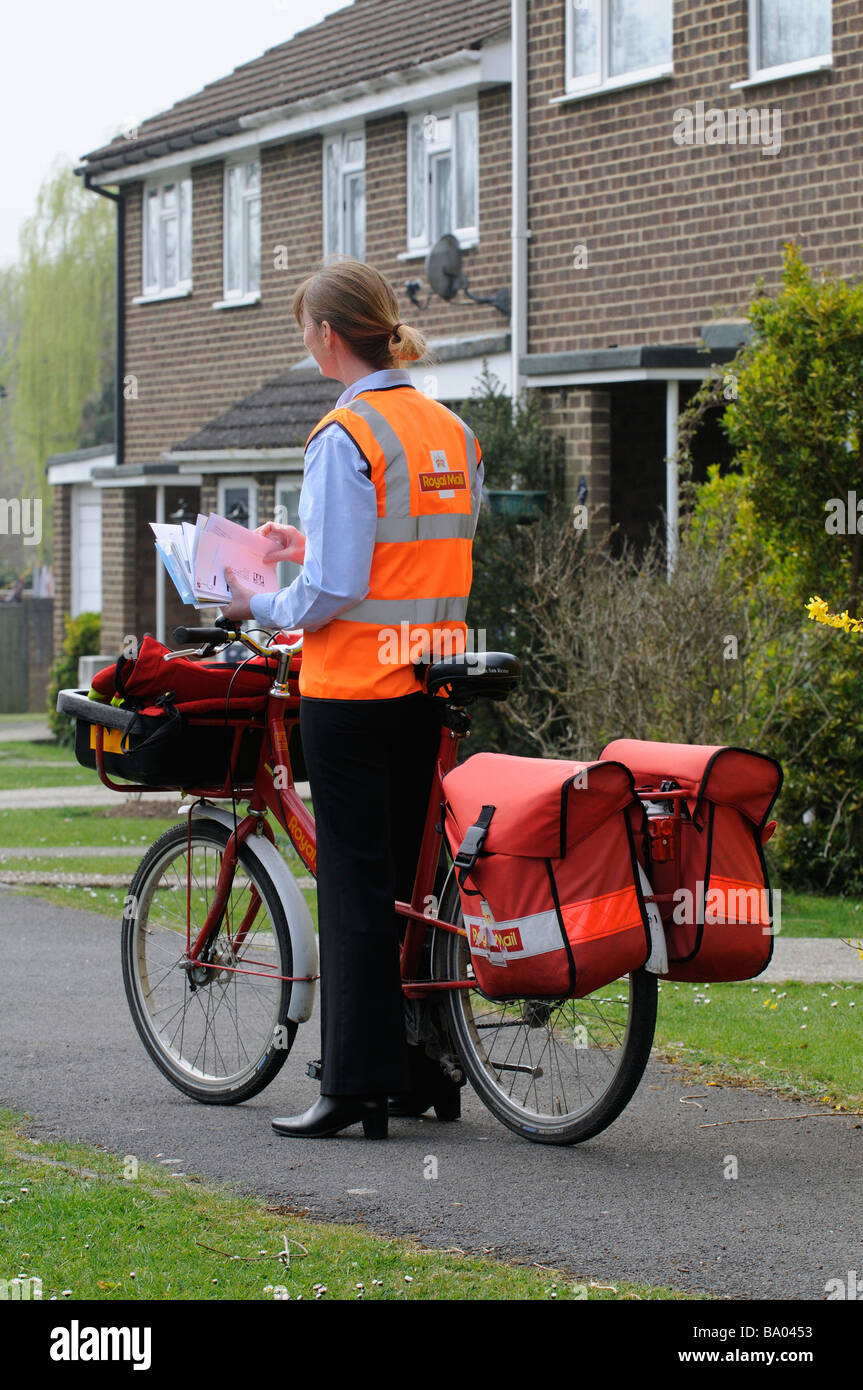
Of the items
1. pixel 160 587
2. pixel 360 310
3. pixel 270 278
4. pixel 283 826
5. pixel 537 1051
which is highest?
pixel 270 278

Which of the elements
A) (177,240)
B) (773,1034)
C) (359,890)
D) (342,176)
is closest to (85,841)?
(773,1034)

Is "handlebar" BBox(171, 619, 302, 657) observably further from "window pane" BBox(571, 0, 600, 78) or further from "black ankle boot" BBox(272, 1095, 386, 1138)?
"window pane" BBox(571, 0, 600, 78)

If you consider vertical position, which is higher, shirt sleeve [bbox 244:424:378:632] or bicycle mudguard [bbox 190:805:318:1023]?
shirt sleeve [bbox 244:424:378:632]

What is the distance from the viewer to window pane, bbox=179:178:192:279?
73.7ft

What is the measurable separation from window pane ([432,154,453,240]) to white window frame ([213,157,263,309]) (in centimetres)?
353

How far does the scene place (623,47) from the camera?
14617 mm

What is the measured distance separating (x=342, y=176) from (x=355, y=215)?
1.55 feet

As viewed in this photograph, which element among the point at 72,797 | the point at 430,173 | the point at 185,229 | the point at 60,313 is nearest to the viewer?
the point at 72,797

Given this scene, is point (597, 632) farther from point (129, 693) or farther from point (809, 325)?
point (129, 693)

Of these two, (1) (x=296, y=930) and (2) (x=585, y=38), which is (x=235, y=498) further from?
(1) (x=296, y=930)

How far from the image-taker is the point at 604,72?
579 inches

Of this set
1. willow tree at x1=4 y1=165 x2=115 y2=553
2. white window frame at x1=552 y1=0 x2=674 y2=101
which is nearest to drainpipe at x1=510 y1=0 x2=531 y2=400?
white window frame at x1=552 y1=0 x2=674 y2=101

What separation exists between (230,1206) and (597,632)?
618 cm

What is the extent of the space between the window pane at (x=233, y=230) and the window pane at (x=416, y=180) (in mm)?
3646
